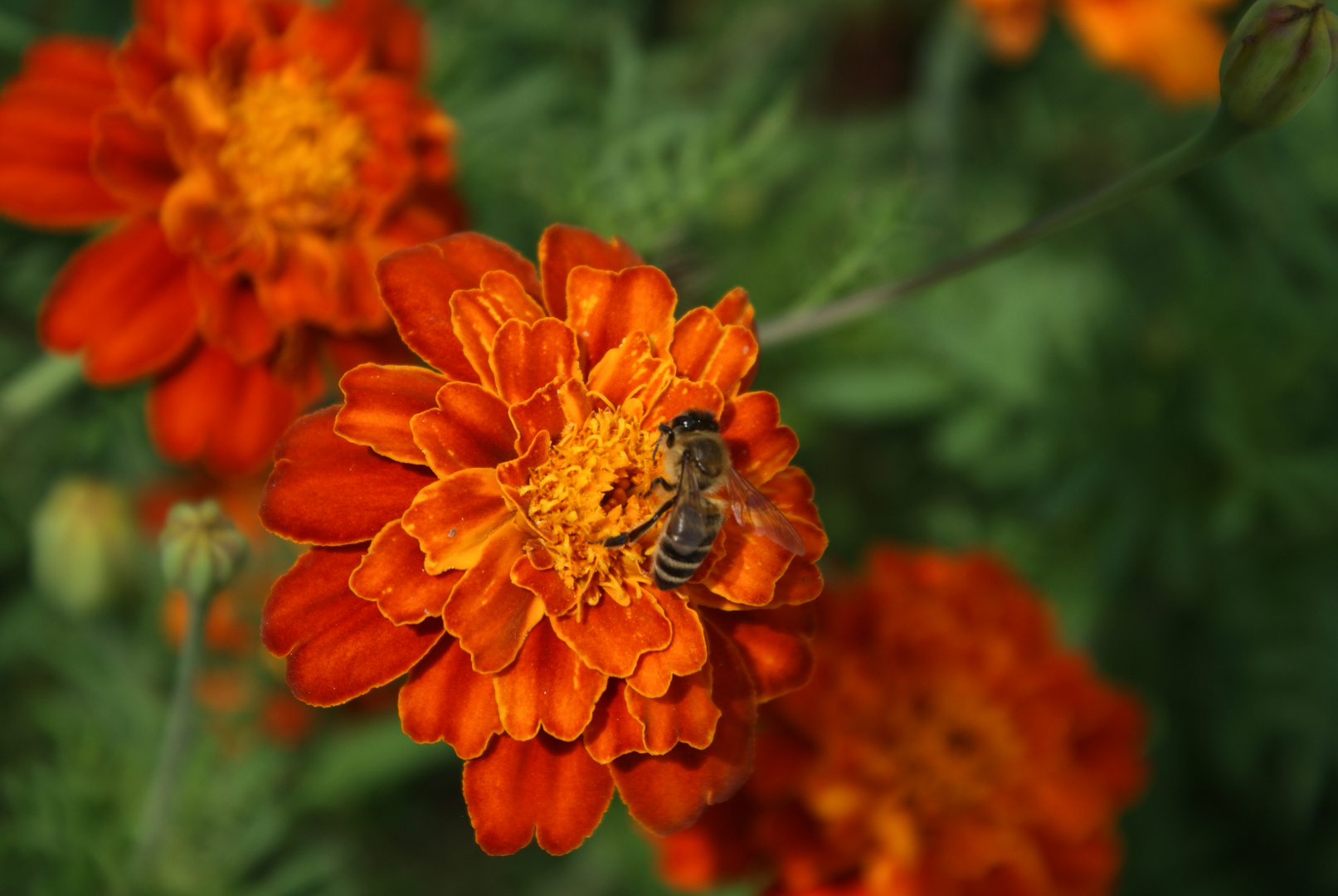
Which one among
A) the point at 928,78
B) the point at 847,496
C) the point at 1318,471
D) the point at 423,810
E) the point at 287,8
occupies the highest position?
the point at 287,8

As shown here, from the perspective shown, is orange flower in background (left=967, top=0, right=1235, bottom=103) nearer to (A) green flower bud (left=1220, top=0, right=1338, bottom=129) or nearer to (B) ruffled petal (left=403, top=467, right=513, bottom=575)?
(A) green flower bud (left=1220, top=0, right=1338, bottom=129)

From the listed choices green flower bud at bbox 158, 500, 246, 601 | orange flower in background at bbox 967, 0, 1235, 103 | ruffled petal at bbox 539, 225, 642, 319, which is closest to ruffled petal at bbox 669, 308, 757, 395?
ruffled petal at bbox 539, 225, 642, 319

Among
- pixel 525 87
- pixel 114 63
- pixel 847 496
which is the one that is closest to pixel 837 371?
pixel 847 496

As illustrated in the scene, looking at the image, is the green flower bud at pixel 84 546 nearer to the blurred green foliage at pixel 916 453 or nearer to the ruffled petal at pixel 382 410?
the blurred green foliage at pixel 916 453

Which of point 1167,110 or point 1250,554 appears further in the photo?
point 1167,110

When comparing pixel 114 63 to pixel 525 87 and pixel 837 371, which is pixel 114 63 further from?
pixel 837 371

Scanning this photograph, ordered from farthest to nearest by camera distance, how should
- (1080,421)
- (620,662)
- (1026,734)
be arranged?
(1080,421), (1026,734), (620,662)

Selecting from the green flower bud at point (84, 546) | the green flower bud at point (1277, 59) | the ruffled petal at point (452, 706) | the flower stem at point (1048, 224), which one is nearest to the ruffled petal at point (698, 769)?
the ruffled petal at point (452, 706)
